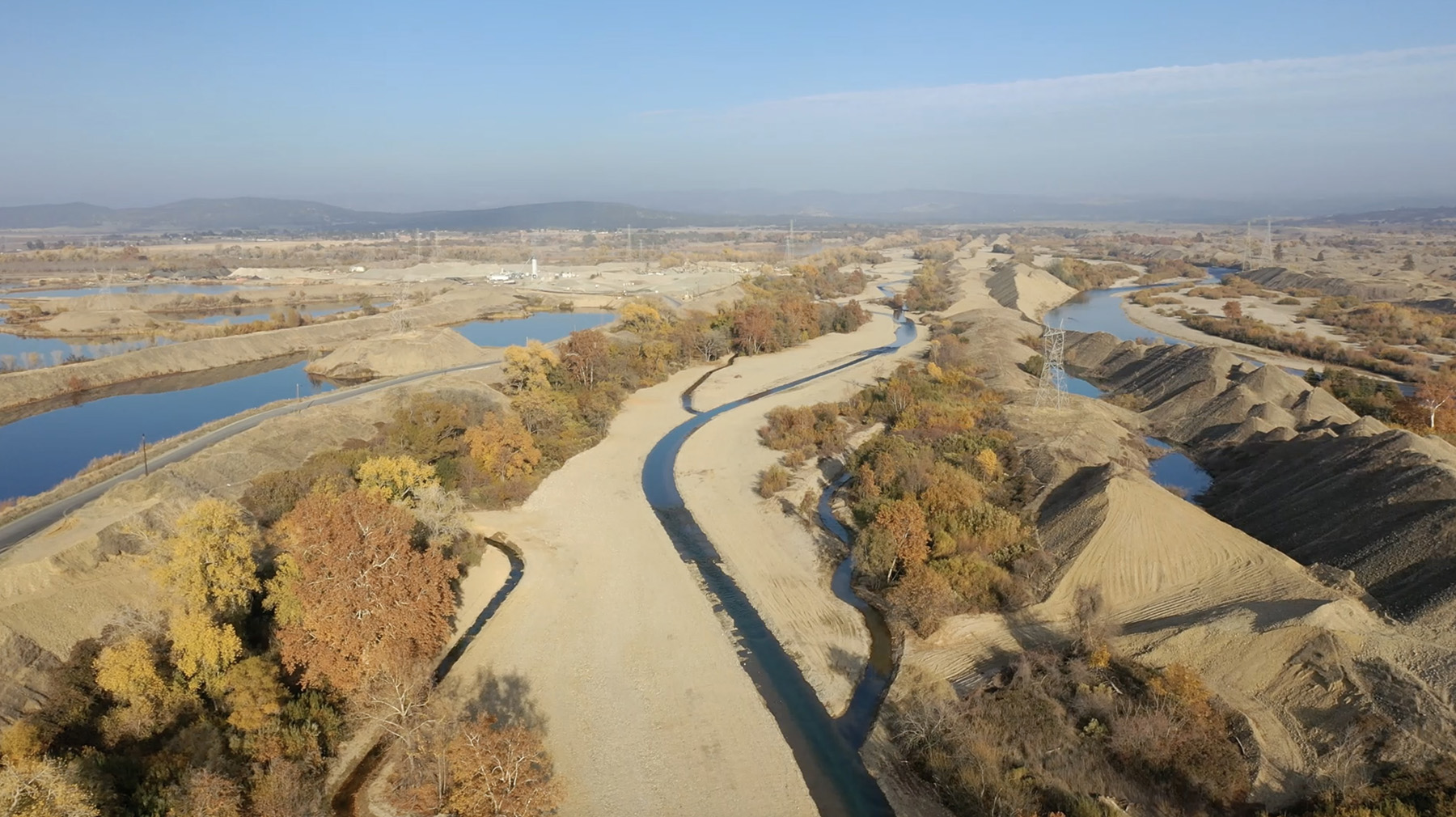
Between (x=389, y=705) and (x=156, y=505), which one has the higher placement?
(x=156, y=505)

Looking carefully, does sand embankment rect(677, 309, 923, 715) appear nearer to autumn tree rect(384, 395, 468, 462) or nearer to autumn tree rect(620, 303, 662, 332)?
autumn tree rect(384, 395, 468, 462)

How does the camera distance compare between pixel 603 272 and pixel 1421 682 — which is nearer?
pixel 1421 682

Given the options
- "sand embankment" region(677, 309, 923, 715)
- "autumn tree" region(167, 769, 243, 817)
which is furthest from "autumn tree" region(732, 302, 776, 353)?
"autumn tree" region(167, 769, 243, 817)

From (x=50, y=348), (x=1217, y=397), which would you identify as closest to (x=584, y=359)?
(x=1217, y=397)

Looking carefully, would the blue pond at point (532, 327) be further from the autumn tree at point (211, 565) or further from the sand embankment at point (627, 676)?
the autumn tree at point (211, 565)

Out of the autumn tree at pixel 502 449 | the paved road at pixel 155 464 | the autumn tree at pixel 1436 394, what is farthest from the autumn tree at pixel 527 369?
the autumn tree at pixel 1436 394

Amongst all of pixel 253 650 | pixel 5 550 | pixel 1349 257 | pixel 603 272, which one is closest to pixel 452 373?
pixel 5 550

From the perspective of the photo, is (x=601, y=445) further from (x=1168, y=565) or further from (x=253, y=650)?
(x=1168, y=565)
